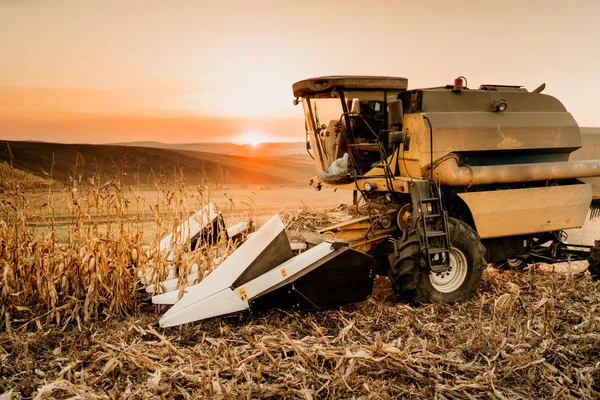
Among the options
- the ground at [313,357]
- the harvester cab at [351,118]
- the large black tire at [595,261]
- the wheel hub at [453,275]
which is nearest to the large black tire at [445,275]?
the wheel hub at [453,275]

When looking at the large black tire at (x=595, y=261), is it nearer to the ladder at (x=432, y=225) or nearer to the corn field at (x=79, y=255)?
the ladder at (x=432, y=225)

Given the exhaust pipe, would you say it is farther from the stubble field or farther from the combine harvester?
the stubble field

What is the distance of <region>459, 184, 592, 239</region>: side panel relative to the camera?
6121 mm

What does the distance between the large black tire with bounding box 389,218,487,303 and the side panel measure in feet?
2.03

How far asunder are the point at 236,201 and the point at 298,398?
354 centimetres

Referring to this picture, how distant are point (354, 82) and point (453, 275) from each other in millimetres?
2554

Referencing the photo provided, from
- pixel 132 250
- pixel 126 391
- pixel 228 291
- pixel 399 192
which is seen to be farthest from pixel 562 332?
pixel 132 250

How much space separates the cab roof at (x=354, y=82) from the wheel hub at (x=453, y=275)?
A: 2.14 m

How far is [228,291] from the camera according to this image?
4.26m

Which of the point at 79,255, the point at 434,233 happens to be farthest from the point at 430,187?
the point at 79,255

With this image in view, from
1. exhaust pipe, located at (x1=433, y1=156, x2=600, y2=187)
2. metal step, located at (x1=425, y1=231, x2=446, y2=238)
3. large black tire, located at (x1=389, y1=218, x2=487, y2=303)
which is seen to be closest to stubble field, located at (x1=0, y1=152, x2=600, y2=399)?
large black tire, located at (x1=389, y1=218, x2=487, y2=303)

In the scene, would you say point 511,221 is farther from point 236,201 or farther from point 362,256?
point 236,201

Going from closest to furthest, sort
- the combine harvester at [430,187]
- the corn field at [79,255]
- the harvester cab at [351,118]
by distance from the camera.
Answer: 1. the combine harvester at [430,187]
2. the corn field at [79,255]
3. the harvester cab at [351,118]

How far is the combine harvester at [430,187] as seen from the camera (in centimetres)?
459
